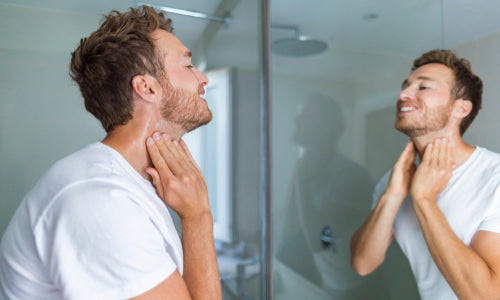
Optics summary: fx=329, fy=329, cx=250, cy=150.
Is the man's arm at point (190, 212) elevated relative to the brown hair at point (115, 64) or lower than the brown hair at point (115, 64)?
lower

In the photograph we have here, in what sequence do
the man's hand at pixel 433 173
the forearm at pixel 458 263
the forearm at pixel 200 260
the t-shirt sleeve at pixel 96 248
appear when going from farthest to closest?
the man's hand at pixel 433 173
the forearm at pixel 458 263
the forearm at pixel 200 260
the t-shirt sleeve at pixel 96 248

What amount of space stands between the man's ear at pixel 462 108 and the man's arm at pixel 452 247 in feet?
0.51

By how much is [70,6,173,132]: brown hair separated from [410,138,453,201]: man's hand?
2.67 ft

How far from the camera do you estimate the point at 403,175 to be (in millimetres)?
1111

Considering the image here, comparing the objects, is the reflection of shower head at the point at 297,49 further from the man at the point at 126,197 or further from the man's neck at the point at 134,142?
the man's neck at the point at 134,142

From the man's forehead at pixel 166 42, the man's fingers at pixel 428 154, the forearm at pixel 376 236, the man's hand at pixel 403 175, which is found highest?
the man's forehead at pixel 166 42

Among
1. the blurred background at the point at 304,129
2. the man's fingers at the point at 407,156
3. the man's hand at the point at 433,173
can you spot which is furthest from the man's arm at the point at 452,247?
the blurred background at the point at 304,129

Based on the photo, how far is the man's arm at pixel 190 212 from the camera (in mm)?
746

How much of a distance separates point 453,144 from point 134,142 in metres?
0.96

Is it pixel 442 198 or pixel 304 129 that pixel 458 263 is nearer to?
pixel 442 198

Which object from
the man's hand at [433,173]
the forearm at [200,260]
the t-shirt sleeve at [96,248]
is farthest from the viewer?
the man's hand at [433,173]

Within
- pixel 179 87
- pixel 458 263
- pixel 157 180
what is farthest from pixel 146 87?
pixel 458 263

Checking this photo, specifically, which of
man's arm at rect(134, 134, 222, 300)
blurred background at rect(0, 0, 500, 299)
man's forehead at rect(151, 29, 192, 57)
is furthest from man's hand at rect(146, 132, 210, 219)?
blurred background at rect(0, 0, 500, 299)

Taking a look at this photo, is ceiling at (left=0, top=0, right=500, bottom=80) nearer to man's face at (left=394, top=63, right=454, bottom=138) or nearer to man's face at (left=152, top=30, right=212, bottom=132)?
man's face at (left=394, top=63, right=454, bottom=138)
